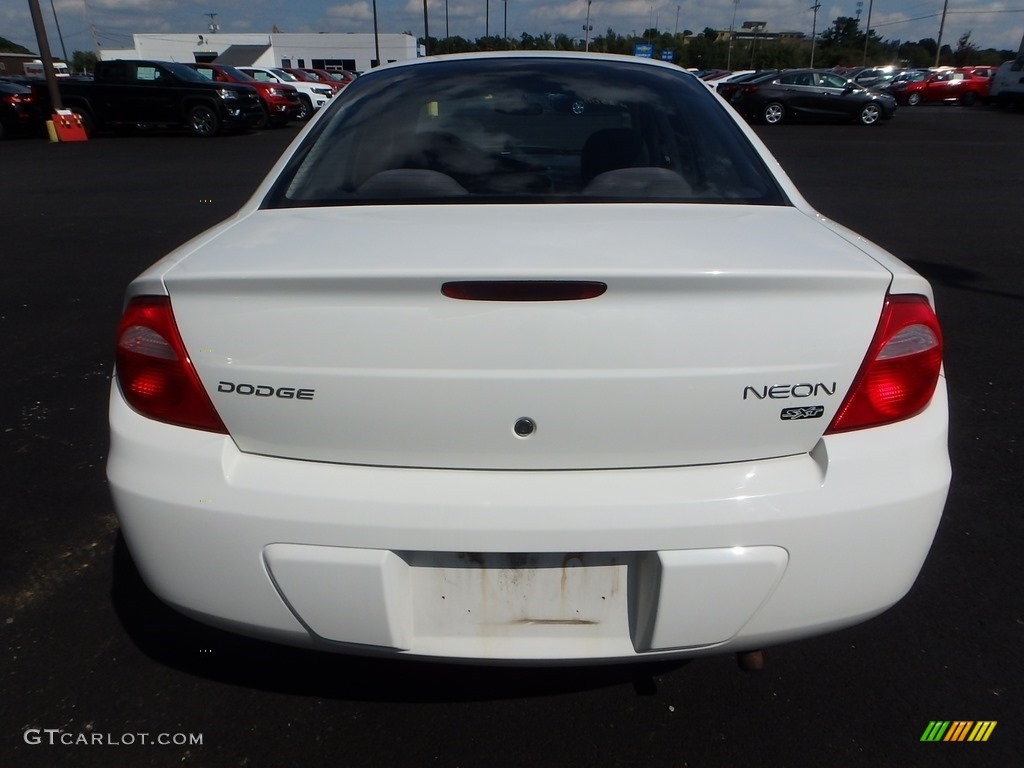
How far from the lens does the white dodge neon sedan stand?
1524 mm

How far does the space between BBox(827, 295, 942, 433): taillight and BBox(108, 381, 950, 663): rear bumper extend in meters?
0.04

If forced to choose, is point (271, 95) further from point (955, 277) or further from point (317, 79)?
point (955, 277)

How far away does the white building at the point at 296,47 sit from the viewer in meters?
75.2

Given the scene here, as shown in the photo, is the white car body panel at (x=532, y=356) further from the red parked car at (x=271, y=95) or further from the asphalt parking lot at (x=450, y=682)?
the red parked car at (x=271, y=95)

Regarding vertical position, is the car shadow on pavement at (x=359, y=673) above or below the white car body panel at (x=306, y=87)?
above

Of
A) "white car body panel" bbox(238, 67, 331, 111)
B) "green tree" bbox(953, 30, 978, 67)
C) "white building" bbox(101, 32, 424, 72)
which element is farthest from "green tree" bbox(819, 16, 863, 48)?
"white car body panel" bbox(238, 67, 331, 111)

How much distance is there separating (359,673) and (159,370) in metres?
0.98

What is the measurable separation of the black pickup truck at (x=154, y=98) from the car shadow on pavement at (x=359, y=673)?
18.5 meters

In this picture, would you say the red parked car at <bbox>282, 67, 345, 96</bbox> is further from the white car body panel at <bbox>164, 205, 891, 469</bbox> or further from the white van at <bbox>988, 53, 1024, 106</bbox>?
the white car body panel at <bbox>164, 205, 891, 469</bbox>

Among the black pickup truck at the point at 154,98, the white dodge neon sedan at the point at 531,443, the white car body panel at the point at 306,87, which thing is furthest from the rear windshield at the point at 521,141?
the white car body panel at the point at 306,87

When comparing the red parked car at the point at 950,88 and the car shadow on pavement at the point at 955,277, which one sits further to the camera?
the red parked car at the point at 950,88

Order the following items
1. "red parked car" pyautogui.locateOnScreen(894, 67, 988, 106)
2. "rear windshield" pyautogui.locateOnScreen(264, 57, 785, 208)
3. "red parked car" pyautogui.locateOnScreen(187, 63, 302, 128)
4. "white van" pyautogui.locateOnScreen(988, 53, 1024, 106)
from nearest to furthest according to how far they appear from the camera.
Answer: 1. "rear windshield" pyautogui.locateOnScreen(264, 57, 785, 208)
2. "red parked car" pyautogui.locateOnScreen(187, 63, 302, 128)
3. "white van" pyautogui.locateOnScreen(988, 53, 1024, 106)
4. "red parked car" pyautogui.locateOnScreen(894, 67, 988, 106)

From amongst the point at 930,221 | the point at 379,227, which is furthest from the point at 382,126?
the point at 930,221

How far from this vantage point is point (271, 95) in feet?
70.9
